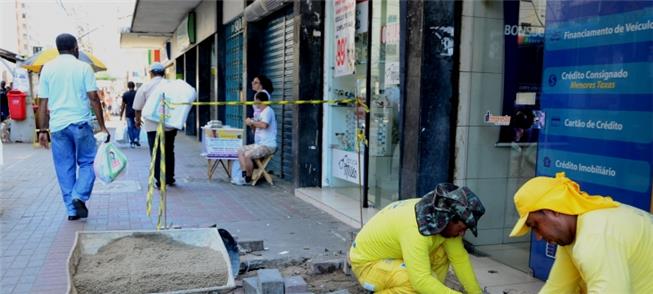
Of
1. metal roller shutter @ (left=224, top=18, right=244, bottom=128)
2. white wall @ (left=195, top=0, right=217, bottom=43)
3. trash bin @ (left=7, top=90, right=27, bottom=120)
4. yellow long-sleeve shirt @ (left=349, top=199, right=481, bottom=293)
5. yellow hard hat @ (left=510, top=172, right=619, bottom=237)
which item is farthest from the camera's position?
trash bin @ (left=7, top=90, right=27, bottom=120)

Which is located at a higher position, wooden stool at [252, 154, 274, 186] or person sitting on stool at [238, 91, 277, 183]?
person sitting on stool at [238, 91, 277, 183]

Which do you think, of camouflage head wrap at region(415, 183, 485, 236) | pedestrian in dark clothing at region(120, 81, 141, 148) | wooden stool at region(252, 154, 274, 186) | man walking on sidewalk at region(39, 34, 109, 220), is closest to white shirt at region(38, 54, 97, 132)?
man walking on sidewalk at region(39, 34, 109, 220)

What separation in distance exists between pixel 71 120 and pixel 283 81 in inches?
164

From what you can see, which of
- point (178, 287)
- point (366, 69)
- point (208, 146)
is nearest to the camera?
point (178, 287)

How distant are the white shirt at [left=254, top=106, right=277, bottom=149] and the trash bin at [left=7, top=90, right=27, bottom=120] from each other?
10.2m

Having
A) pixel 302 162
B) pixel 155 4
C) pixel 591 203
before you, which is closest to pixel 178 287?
pixel 591 203

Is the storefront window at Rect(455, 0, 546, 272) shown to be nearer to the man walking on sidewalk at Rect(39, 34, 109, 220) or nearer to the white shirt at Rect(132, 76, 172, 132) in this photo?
the man walking on sidewalk at Rect(39, 34, 109, 220)

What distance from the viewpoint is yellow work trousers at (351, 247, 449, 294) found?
3217 mm

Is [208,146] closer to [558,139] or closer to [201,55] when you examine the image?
[558,139]

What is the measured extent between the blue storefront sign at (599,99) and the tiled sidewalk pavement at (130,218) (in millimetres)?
2146

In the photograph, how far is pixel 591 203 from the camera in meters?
2.11

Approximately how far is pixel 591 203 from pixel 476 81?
2853mm

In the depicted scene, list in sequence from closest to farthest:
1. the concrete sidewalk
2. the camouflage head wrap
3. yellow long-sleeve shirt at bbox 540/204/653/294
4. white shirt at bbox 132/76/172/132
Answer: yellow long-sleeve shirt at bbox 540/204/653/294 < the camouflage head wrap < the concrete sidewalk < white shirt at bbox 132/76/172/132

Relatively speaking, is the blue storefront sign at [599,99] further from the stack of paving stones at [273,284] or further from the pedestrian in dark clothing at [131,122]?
the pedestrian in dark clothing at [131,122]
